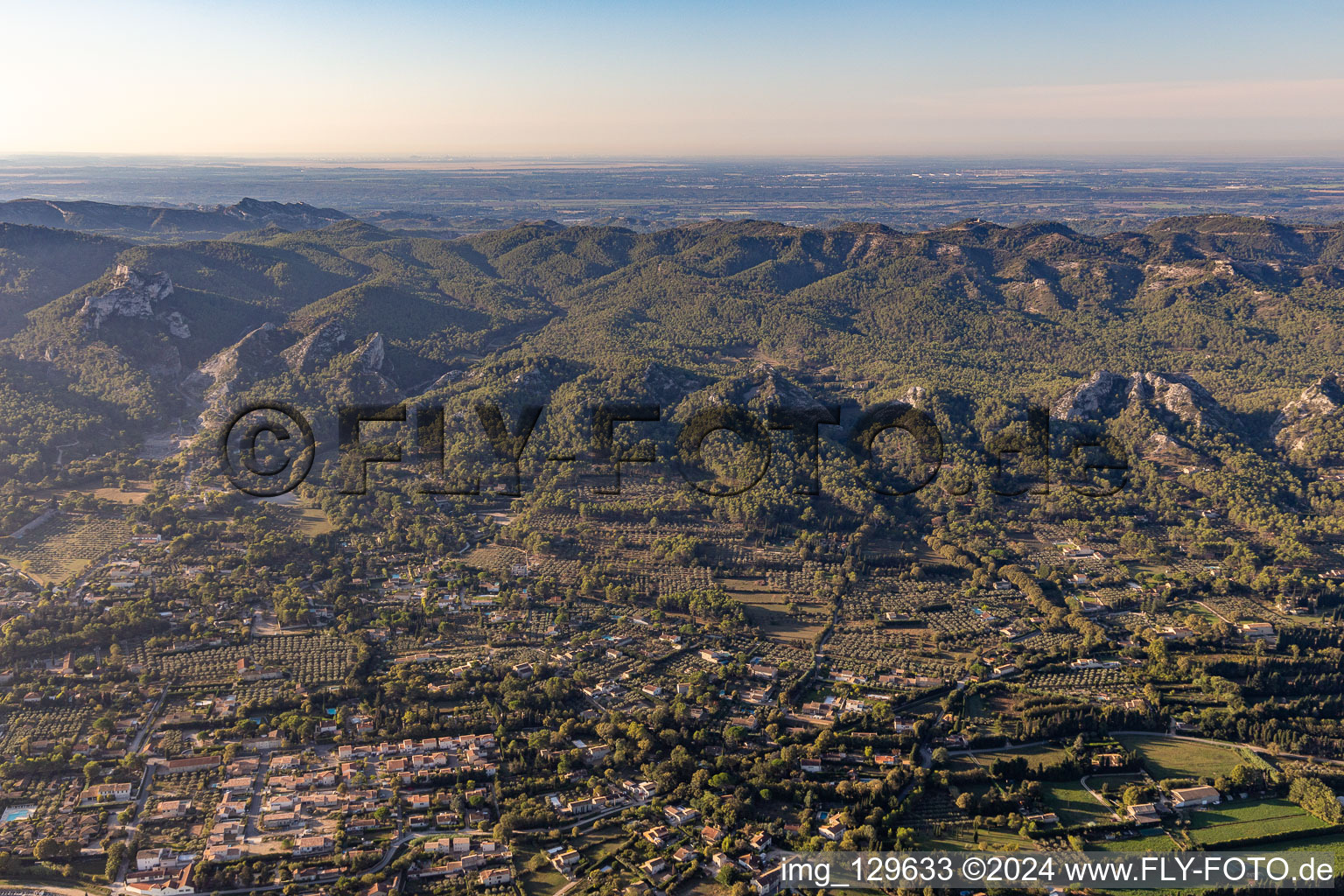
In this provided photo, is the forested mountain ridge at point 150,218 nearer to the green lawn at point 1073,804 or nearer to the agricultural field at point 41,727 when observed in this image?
the agricultural field at point 41,727

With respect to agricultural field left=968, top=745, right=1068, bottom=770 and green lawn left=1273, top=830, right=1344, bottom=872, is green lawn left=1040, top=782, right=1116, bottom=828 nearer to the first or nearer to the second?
agricultural field left=968, top=745, right=1068, bottom=770

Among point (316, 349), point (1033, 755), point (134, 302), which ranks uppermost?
point (134, 302)

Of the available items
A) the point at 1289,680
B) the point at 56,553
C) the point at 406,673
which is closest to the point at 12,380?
the point at 56,553

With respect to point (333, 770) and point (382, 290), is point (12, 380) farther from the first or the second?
point (333, 770)

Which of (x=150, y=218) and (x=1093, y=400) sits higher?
(x=150, y=218)

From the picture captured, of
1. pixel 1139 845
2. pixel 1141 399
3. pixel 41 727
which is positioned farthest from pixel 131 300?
pixel 1141 399

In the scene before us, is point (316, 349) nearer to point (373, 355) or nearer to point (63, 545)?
point (373, 355)

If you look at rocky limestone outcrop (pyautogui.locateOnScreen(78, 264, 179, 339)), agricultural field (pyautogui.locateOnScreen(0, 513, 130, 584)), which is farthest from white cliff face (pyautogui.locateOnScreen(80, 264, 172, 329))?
agricultural field (pyautogui.locateOnScreen(0, 513, 130, 584))
